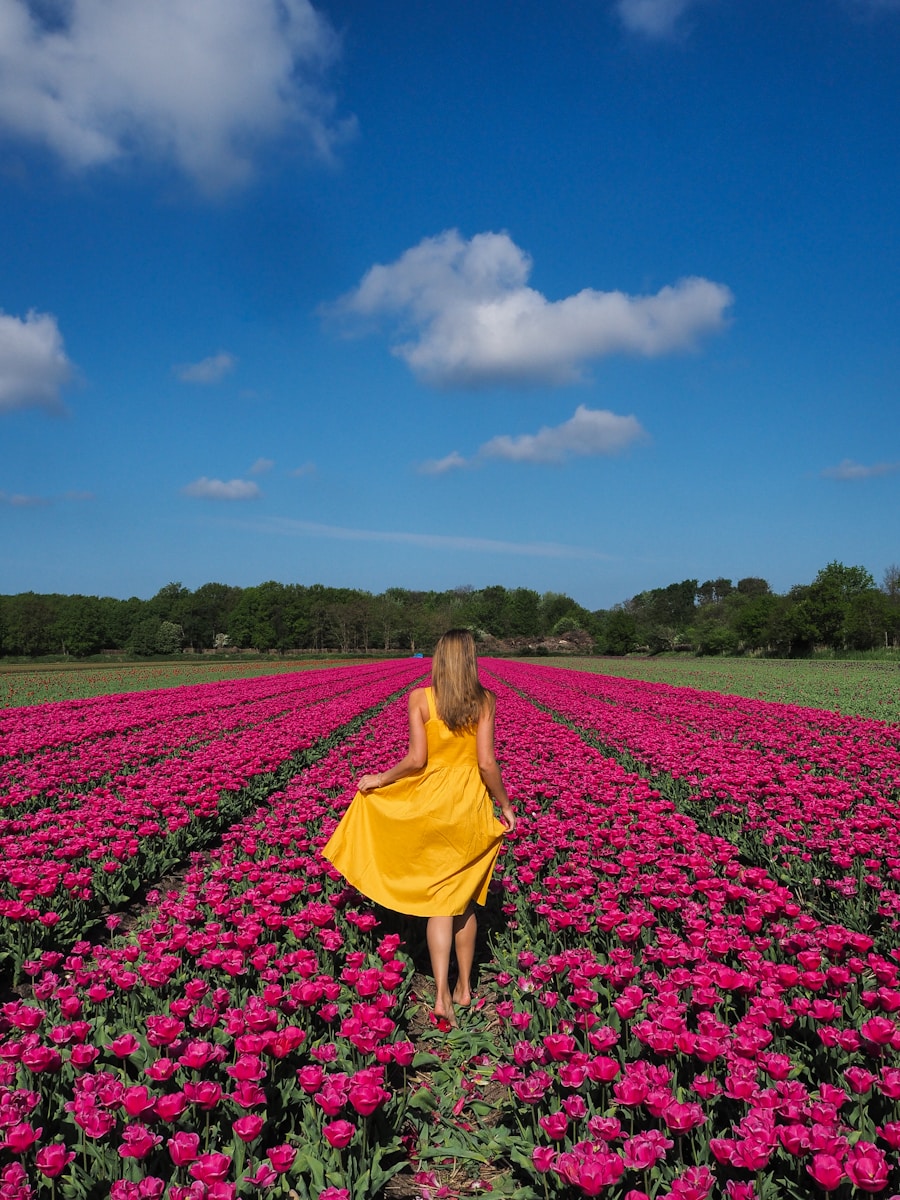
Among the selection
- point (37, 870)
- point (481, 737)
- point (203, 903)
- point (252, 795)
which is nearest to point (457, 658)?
point (481, 737)

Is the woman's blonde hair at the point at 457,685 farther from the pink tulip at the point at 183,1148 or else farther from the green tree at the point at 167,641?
the green tree at the point at 167,641

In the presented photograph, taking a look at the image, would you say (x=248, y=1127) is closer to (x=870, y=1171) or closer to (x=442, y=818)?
(x=870, y=1171)

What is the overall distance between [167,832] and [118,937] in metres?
1.75

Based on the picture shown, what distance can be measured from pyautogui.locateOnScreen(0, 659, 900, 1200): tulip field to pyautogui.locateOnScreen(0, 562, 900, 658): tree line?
2933 inches

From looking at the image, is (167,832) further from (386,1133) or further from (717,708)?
(717,708)

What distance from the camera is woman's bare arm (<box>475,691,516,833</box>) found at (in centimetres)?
441

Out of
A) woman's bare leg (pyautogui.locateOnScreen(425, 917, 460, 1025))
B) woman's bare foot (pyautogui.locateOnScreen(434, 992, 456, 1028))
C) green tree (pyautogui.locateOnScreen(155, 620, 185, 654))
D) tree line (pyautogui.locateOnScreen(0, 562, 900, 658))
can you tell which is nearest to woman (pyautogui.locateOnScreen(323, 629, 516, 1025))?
woman's bare leg (pyautogui.locateOnScreen(425, 917, 460, 1025))

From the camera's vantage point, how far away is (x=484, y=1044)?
3846 mm

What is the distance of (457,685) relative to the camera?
430cm

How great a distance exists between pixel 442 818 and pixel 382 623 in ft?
321

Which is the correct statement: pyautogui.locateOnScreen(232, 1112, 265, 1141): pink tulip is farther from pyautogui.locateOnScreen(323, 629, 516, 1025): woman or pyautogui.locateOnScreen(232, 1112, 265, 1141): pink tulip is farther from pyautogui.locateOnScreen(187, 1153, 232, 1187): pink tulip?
pyautogui.locateOnScreen(323, 629, 516, 1025): woman

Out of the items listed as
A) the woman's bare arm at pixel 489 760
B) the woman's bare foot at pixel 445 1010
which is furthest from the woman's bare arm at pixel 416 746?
the woman's bare foot at pixel 445 1010

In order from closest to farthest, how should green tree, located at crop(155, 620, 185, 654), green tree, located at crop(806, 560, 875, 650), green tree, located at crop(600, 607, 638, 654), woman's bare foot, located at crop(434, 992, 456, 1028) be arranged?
1. woman's bare foot, located at crop(434, 992, 456, 1028)
2. green tree, located at crop(806, 560, 875, 650)
3. green tree, located at crop(155, 620, 185, 654)
4. green tree, located at crop(600, 607, 638, 654)

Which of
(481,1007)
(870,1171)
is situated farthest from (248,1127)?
(481,1007)
